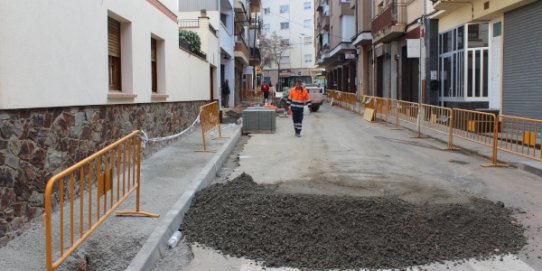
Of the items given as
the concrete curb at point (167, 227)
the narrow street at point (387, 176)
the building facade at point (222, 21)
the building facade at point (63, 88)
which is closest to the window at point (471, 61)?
the narrow street at point (387, 176)

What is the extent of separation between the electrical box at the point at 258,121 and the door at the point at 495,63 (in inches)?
293

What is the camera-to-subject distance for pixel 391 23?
26281 millimetres

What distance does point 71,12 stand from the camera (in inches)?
268

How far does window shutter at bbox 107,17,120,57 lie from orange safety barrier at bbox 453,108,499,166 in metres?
7.47

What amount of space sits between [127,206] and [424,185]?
15.0 feet

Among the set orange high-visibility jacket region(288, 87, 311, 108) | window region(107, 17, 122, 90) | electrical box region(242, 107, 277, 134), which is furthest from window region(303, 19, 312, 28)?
window region(107, 17, 122, 90)

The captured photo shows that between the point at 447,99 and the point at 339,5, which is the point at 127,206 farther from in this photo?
the point at 339,5

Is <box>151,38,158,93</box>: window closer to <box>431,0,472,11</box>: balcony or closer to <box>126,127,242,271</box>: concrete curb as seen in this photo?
<box>126,127,242,271</box>: concrete curb

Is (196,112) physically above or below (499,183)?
above

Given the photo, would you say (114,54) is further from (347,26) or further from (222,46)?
(347,26)

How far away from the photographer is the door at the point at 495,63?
56.2ft

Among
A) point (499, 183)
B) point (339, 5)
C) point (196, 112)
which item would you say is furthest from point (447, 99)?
point (339, 5)

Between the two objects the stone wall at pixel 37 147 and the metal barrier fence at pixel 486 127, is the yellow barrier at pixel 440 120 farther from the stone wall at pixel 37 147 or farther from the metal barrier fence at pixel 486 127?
the stone wall at pixel 37 147

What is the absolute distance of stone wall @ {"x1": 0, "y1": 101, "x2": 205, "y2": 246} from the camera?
5078 mm
